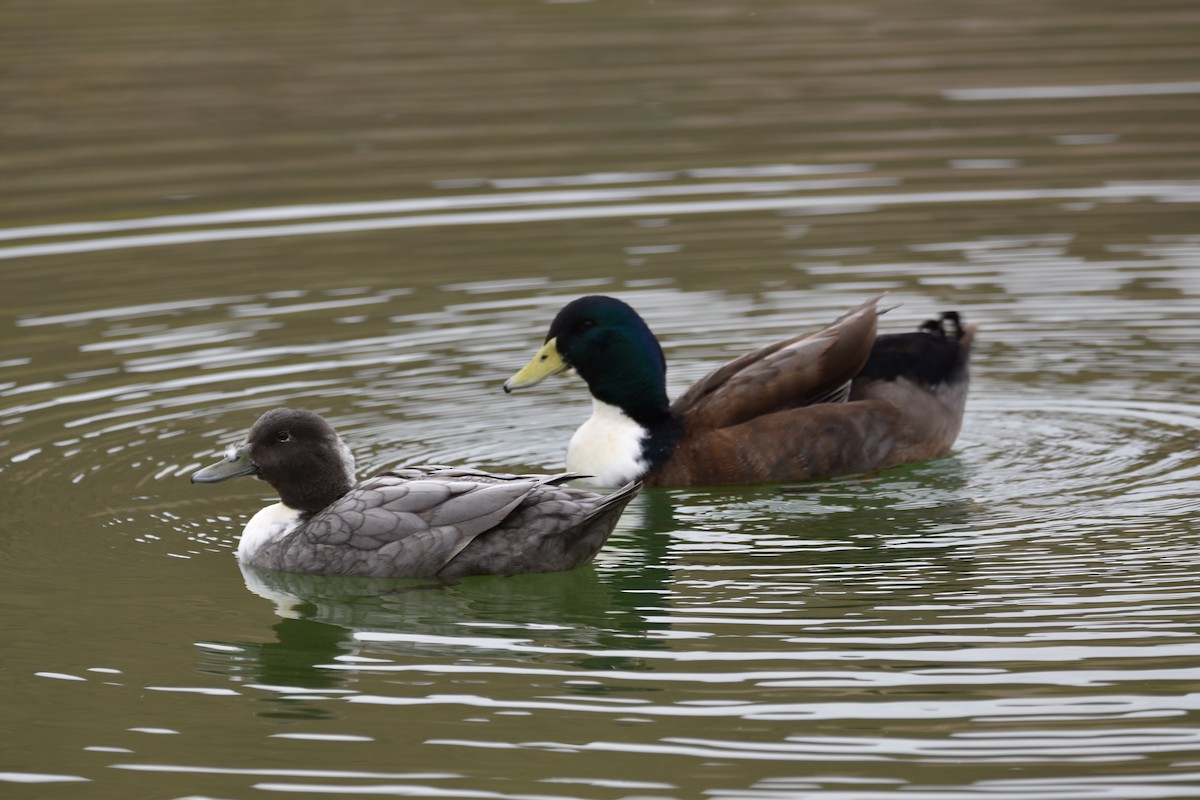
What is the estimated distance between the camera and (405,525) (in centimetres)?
923

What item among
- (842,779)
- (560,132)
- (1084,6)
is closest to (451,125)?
(560,132)

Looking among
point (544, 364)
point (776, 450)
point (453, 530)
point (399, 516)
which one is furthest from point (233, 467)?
point (776, 450)

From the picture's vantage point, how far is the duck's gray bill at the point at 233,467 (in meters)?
9.52

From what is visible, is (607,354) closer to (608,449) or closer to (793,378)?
(608,449)


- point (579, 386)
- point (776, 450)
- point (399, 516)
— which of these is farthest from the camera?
point (579, 386)

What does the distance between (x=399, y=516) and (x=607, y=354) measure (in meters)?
2.06

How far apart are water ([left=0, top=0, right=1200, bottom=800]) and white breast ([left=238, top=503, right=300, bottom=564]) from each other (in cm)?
18

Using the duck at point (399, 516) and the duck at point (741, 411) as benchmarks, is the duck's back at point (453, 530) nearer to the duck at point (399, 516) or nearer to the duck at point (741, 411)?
the duck at point (399, 516)

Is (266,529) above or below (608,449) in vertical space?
below

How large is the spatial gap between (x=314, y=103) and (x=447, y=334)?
780 centimetres

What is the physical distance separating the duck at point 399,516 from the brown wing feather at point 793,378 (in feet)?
5.07

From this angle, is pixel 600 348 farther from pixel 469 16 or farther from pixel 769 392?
pixel 469 16

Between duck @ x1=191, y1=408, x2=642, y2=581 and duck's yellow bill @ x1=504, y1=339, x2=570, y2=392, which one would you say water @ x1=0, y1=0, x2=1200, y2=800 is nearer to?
duck @ x1=191, y1=408, x2=642, y2=581

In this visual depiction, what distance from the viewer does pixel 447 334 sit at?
A: 1358 centimetres
